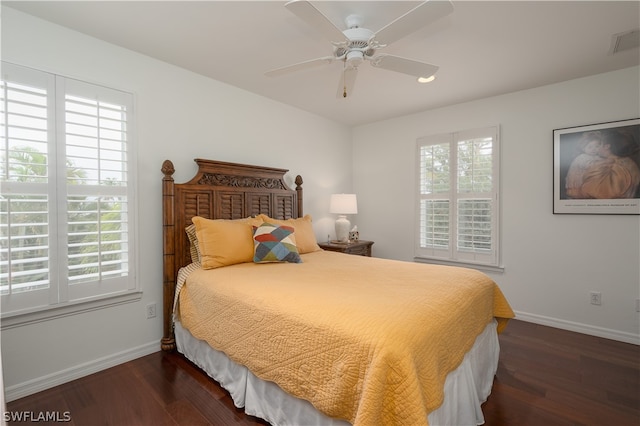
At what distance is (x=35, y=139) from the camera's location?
200cm

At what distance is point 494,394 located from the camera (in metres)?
2.01

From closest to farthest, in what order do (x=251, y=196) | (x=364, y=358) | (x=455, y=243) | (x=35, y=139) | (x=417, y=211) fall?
(x=364, y=358) → (x=35, y=139) → (x=251, y=196) → (x=455, y=243) → (x=417, y=211)

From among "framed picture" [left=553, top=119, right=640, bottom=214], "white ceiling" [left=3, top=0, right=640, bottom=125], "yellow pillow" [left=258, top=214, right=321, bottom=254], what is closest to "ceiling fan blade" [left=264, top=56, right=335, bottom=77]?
"white ceiling" [left=3, top=0, right=640, bottom=125]

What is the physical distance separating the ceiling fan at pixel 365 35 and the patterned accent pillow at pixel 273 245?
1.25m

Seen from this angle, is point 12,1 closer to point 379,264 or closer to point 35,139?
point 35,139

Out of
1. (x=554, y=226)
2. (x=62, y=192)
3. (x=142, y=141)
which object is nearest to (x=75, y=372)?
(x=62, y=192)

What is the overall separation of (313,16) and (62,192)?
2.00 m

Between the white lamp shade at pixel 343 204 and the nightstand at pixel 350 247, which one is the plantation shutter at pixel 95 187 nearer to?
the nightstand at pixel 350 247

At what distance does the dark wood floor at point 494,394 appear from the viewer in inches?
70.0

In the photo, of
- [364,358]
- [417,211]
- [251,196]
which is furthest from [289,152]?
[364,358]

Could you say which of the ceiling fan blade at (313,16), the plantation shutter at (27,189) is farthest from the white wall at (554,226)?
the plantation shutter at (27,189)

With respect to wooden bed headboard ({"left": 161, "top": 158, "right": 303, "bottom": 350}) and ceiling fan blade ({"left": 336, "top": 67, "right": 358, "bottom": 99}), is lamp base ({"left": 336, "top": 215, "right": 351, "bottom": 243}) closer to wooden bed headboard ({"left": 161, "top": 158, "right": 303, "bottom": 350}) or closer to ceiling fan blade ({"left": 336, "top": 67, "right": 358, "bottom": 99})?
wooden bed headboard ({"left": 161, "top": 158, "right": 303, "bottom": 350})

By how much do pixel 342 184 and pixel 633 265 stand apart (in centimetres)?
318

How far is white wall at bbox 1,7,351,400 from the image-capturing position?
2.01 metres
